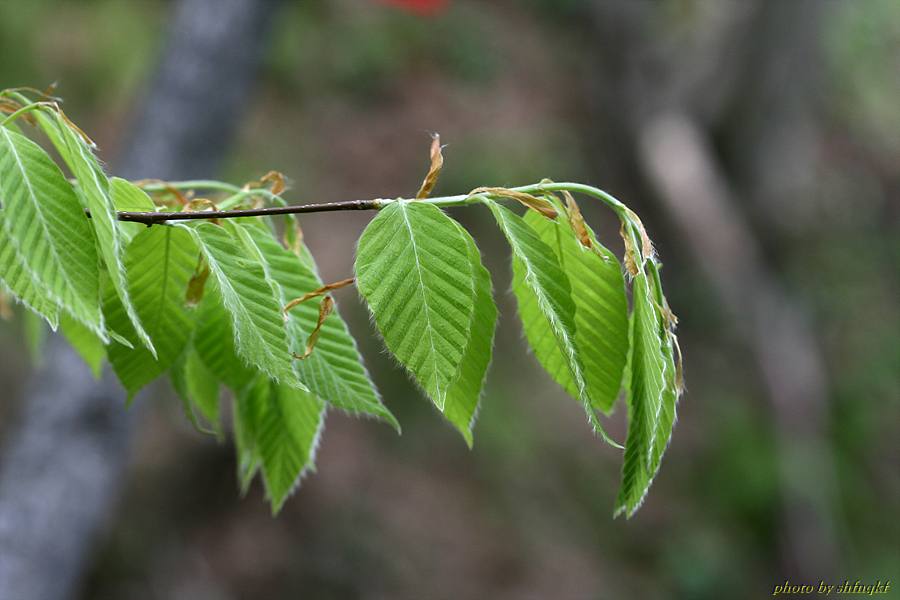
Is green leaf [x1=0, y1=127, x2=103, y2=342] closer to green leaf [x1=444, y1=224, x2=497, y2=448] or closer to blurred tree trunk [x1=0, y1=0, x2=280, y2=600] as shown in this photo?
green leaf [x1=444, y1=224, x2=497, y2=448]

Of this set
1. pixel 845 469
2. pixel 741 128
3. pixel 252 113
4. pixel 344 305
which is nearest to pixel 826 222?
pixel 741 128

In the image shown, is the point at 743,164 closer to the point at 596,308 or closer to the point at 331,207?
the point at 596,308

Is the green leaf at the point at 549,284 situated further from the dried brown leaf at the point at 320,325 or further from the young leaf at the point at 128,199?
the young leaf at the point at 128,199

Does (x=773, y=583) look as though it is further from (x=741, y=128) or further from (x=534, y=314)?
(x=534, y=314)

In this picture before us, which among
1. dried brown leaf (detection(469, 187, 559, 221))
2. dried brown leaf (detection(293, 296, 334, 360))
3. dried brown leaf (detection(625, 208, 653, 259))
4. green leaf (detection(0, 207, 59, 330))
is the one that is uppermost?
green leaf (detection(0, 207, 59, 330))

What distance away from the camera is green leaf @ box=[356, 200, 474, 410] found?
44 centimetres

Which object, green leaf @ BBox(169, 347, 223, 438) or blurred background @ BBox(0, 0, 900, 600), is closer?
green leaf @ BBox(169, 347, 223, 438)

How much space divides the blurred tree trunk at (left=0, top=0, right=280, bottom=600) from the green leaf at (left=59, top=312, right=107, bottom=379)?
1461 mm

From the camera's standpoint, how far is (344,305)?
136 inches

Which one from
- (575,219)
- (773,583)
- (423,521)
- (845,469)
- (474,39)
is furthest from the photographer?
(474,39)

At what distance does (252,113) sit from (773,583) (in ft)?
14.6

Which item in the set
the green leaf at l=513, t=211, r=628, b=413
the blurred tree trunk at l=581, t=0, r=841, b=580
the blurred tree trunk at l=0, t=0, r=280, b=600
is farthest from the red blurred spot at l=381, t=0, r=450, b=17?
the green leaf at l=513, t=211, r=628, b=413

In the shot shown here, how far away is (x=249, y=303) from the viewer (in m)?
0.45

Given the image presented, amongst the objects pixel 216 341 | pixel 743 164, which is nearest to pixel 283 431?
pixel 216 341
